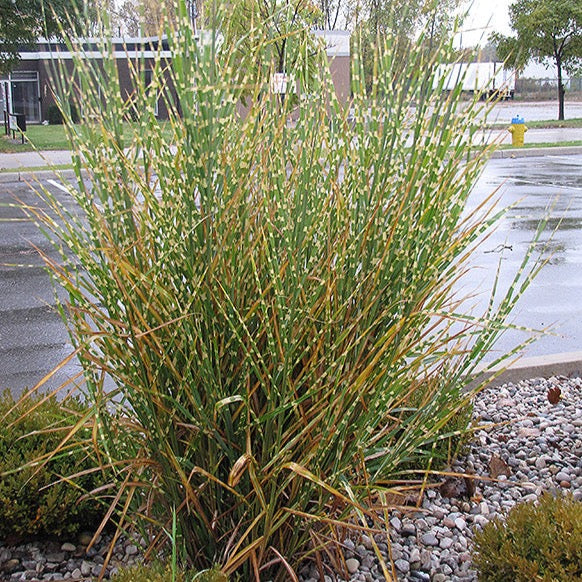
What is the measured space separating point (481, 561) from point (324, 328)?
817 mm

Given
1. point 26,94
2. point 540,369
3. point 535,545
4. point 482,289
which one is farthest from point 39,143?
point 535,545

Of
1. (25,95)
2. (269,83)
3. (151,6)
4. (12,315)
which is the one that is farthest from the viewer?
(25,95)

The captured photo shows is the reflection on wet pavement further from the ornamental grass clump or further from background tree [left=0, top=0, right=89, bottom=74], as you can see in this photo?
background tree [left=0, top=0, right=89, bottom=74]

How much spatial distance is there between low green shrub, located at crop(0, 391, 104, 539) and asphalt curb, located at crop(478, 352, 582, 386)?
2.36 metres

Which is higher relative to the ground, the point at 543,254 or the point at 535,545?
the point at 535,545

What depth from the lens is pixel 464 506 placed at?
310 centimetres

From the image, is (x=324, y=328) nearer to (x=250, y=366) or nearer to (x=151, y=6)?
(x=250, y=366)

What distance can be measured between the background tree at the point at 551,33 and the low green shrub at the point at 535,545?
30.0 m

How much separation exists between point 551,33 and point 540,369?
30.1 metres

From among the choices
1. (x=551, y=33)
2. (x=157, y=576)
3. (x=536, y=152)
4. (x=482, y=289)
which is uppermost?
(x=551, y=33)

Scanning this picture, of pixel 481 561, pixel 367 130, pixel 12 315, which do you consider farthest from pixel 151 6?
pixel 12 315

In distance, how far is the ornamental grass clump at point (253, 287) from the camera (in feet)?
7.17

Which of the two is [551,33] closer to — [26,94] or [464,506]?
[26,94]

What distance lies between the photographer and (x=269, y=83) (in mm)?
2477
